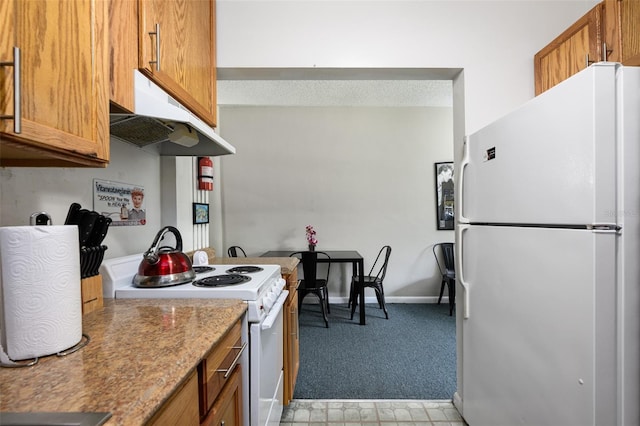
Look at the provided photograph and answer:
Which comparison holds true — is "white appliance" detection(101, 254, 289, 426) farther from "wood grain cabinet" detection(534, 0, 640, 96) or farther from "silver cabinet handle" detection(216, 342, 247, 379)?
"wood grain cabinet" detection(534, 0, 640, 96)

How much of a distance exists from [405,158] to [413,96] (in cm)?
79

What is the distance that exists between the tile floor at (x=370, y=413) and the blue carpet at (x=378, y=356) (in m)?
0.07

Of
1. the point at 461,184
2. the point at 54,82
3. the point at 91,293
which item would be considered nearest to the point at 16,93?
the point at 54,82

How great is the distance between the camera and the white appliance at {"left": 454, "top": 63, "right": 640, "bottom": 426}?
871 millimetres

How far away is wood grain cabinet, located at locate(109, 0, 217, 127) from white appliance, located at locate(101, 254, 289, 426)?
2.28ft

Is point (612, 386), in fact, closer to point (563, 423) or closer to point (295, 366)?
point (563, 423)

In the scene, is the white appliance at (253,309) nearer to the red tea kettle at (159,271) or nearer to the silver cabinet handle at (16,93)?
the red tea kettle at (159,271)

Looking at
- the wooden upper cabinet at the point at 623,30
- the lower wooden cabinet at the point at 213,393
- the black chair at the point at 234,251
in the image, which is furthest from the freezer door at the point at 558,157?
the black chair at the point at 234,251

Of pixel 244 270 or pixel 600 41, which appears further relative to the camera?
pixel 244 270

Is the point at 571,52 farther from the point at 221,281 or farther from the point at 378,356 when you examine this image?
the point at 378,356

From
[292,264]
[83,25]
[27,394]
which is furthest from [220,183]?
[27,394]

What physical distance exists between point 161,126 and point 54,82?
615 mm

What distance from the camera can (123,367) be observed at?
0.65m

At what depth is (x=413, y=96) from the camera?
12.3 feet
